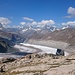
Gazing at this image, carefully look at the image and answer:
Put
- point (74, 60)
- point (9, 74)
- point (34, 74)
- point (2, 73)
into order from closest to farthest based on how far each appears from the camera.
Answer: point (34, 74)
point (9, 74)
point (2, 73)
point (74, 60)

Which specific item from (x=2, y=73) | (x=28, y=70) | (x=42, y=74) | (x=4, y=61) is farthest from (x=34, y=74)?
(x=4, y=61)

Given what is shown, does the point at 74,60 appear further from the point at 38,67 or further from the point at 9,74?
the point at 9,74

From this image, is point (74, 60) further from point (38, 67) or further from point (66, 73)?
point (66, 73)

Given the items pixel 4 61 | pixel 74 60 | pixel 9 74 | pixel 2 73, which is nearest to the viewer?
pixel 9 74

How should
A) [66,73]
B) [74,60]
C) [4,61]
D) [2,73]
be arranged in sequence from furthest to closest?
[4,61], [74,60], [2,73], [66,73]

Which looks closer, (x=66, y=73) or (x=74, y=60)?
(x=66, y=73)

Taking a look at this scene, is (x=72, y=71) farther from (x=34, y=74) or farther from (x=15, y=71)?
(x=15, y=71)

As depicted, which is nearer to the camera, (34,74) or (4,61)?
(34,74)

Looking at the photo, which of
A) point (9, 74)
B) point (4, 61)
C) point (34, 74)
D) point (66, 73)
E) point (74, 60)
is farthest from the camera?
point (4, 61)

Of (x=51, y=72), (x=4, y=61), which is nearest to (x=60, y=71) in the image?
(x=51, y=72)
